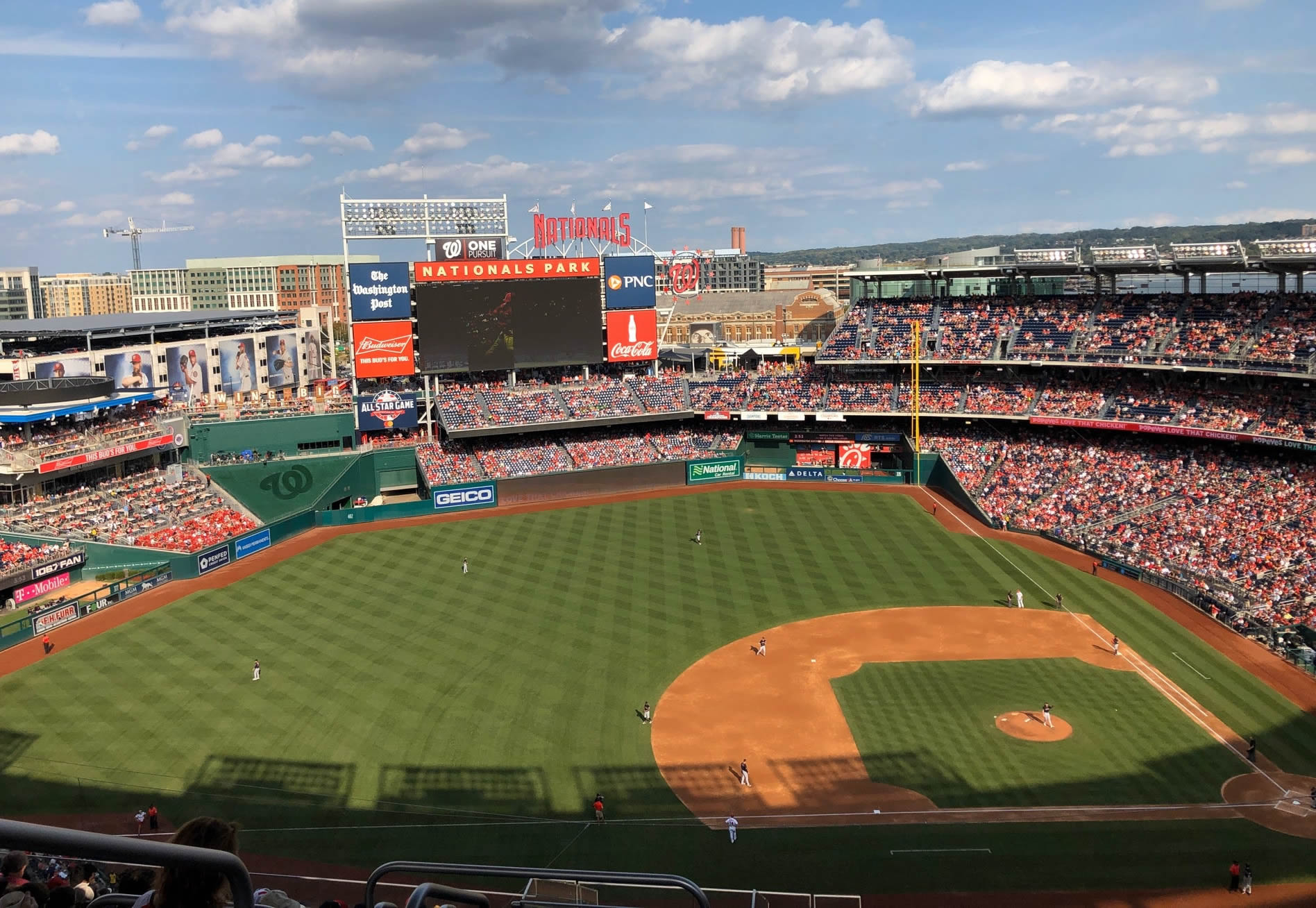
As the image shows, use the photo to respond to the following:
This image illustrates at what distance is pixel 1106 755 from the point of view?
27.2m

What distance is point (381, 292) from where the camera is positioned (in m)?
59.2

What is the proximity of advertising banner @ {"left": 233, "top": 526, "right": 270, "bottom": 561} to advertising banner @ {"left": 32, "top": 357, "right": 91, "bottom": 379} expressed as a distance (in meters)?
18.8

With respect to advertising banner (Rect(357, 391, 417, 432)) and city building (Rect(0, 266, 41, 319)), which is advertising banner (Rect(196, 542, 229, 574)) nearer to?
advertising banner (Rect(357, 391, 417, 432))

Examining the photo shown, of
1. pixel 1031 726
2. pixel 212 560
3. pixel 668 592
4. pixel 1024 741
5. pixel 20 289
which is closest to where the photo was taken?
pixel 1024 741

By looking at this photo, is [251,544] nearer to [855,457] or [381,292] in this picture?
[381,292]

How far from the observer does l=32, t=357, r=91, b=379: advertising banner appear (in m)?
57.4

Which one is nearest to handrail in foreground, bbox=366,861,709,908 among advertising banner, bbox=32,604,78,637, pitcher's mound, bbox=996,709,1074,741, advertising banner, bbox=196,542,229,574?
pitcher's mound, bbox=996,709,1074,741

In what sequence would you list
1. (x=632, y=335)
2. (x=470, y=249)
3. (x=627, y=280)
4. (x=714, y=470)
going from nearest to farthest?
(x=470, y=249) → (x=714, y=470) → (x=627, y=280) → (x=632, y=335)

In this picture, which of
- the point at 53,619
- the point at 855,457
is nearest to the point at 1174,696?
the point at 855,457

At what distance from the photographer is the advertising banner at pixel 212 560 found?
144ft

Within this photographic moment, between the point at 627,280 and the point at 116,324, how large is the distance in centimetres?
3749

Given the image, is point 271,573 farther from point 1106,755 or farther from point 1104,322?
point 1104,322

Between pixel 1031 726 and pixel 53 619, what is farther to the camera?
pixel 53 619

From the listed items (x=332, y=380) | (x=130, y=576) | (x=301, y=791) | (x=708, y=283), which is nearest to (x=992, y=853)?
(x=301, y=791)
